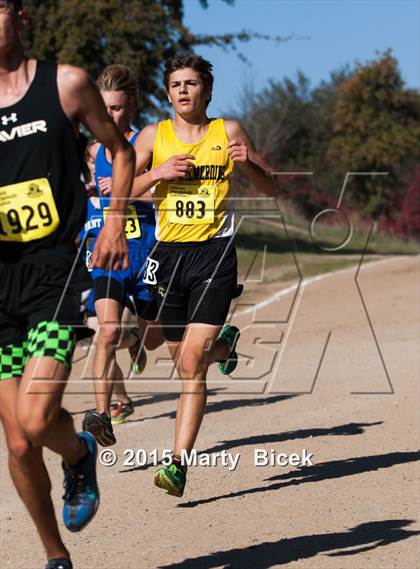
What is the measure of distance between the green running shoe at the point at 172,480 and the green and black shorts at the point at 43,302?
1.86 meters

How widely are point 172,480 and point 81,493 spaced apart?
139 cm

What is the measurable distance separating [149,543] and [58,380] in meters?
1.77

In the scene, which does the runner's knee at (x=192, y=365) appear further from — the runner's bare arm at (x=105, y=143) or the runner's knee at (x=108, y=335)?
the runner's bare arm at (x=105, y=143)

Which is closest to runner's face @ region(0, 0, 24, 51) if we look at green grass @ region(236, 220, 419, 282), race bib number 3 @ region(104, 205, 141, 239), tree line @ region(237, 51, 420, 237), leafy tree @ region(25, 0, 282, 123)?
race bib number 3 @ region(104, 205, 141, 239)

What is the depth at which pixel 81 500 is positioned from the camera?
5.40m

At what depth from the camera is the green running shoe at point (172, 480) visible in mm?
6770

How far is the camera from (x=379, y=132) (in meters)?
48.6

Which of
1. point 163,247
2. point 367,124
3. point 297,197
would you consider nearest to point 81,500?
point 163,247

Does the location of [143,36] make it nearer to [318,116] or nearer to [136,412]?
[136,412]

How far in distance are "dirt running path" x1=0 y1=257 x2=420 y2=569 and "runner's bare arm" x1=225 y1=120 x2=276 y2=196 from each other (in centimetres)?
192

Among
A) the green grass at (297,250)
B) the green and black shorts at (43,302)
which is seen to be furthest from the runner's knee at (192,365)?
the green grass at (297,250)

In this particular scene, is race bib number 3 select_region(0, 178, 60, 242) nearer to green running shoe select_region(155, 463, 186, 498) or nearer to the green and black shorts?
the green and black shorts

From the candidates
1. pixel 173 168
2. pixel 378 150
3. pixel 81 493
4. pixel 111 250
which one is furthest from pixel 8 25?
pixel 378 150

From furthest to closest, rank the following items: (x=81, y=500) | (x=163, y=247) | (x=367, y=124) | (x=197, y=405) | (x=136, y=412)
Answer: (x=367, y=124) → (x=136, y=412) → (x=163, y=247) → (x=197, y=405) → (x=81, y=500)
